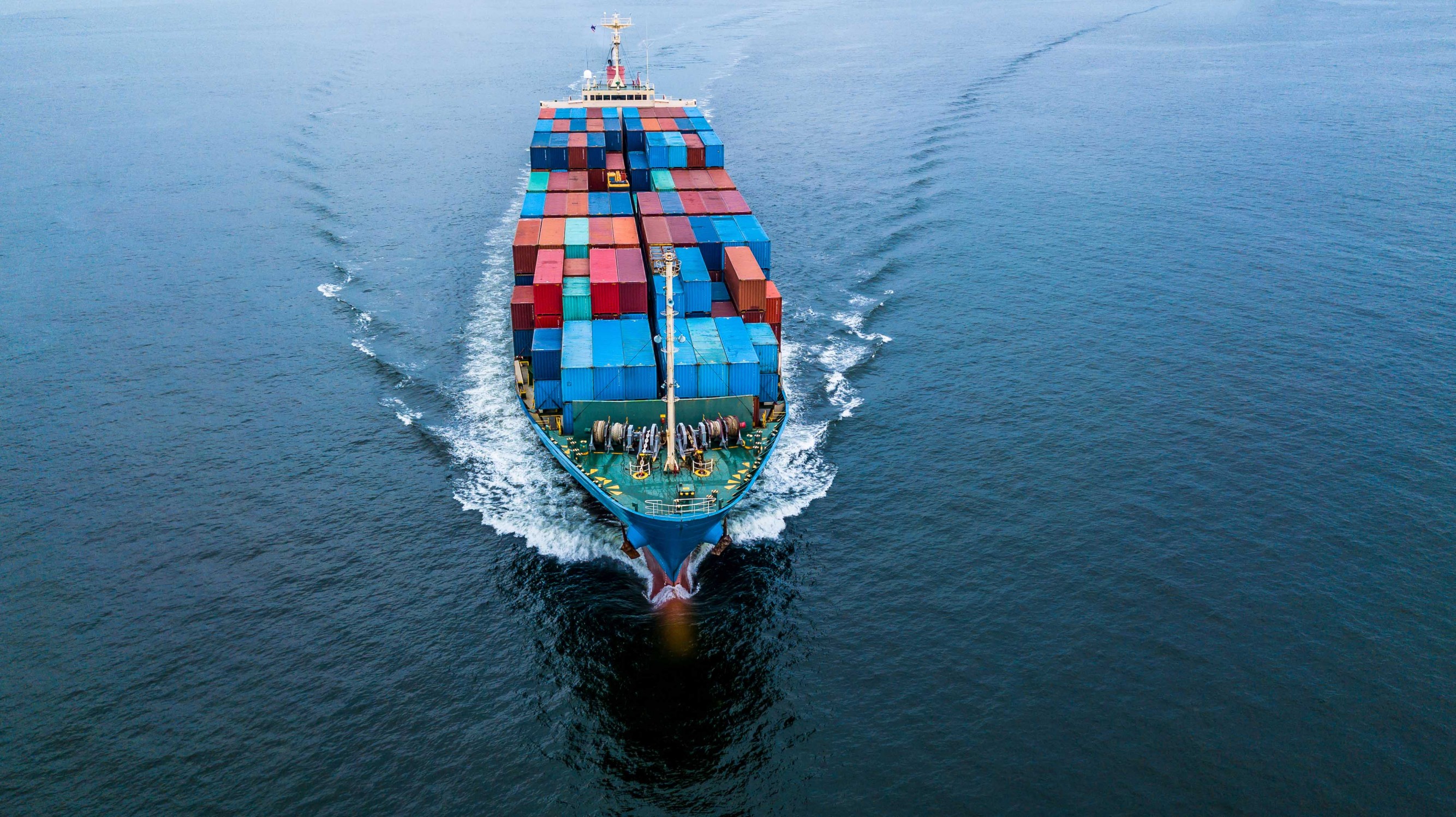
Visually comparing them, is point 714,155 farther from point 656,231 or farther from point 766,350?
point 766,350

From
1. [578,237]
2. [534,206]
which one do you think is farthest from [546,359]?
[534,206]

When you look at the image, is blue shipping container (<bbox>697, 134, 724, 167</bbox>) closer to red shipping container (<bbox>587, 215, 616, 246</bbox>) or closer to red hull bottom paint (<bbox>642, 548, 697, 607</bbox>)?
red shipping container (<bbox>587, 215, 616, 246</bbox>)

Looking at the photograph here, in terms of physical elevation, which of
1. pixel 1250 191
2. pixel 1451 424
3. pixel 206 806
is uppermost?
pixel 1250 191

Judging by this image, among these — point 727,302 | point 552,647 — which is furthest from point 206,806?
point 727,302

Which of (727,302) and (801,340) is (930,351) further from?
(727,302)

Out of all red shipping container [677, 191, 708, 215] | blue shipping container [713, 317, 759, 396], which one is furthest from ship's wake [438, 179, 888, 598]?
red shipping container [677, 191, 708, 215]

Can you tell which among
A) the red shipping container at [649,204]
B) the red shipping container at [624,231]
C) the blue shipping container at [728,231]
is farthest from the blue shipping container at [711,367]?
the red shipping container at [649,204]
